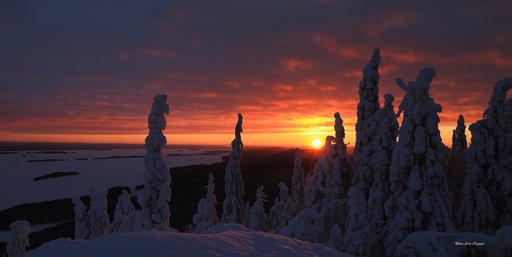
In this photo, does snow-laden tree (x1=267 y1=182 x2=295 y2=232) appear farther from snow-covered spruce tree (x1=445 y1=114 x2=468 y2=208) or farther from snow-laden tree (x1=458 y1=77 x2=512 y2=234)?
snow-laden tree (x1=458 y1=77 x2=512 y2=234)

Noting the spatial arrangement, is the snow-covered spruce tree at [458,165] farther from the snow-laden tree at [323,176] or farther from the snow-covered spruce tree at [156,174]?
the snow-covered spruce tree at [156,174]

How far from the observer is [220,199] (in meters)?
101

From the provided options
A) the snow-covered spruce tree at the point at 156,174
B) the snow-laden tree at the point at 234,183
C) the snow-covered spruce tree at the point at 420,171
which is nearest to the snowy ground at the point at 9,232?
the snow-laden tree at the point at 234,183

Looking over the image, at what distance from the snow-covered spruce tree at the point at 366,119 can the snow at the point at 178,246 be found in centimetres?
898

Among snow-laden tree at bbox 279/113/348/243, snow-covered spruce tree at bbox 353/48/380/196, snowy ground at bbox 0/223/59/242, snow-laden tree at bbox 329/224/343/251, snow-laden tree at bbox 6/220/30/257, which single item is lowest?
snowy ground at bbox 0/223/59/242

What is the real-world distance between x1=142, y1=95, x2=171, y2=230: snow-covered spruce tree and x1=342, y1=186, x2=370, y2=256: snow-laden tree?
10.4 metres

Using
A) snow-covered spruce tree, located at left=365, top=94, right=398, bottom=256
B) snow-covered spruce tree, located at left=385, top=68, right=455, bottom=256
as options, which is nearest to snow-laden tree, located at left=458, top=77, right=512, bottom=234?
snow-covered spruce tree, located at left=365, top=94, right=398, bottom=256

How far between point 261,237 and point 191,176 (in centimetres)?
13448

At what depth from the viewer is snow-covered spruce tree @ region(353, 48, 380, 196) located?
20.2 m

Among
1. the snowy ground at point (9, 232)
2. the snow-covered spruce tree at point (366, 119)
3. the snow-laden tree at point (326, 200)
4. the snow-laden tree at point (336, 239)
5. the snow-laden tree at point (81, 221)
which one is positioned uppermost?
the snow-covered spruce tree at point (366, 119)

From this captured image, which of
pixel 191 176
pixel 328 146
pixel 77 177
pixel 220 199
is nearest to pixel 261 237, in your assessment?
pixel 328 146

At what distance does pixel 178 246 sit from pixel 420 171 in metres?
10.6

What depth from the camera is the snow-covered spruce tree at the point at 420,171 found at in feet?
46.1

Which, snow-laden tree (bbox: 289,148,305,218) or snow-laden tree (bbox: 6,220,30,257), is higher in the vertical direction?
snow-laden tree (bbox: 289,148,305,218)
